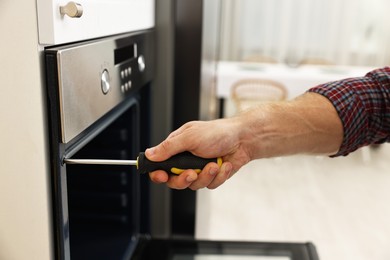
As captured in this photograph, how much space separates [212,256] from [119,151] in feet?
1.05

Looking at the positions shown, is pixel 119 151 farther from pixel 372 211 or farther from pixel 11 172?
pixel 372 211

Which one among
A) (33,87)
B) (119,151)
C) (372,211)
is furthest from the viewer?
(372,211)

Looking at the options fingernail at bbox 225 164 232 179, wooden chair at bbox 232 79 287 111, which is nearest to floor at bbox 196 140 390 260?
wooden chair at bbox 232 79 287 111

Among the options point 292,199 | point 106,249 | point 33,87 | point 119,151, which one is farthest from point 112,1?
point 292,199

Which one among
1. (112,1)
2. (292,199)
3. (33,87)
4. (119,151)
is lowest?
(292,199)

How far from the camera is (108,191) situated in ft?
3.66

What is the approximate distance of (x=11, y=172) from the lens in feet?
2.02

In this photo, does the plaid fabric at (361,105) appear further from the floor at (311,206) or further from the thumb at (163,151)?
the floor at (311,206)

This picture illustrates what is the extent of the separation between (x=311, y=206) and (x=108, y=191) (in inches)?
73.9

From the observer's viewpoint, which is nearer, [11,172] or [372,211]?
[11,172]

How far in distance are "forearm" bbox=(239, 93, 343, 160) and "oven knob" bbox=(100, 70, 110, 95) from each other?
0.29m

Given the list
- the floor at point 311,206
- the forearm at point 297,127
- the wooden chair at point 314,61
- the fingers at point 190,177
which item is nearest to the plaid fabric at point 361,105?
the forearm at point 297,127

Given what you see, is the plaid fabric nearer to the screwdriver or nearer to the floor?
the screwdriver

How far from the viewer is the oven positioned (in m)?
0.62
